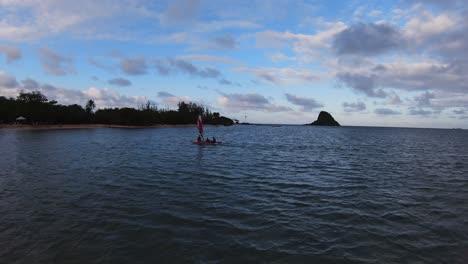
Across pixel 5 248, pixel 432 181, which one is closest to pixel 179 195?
pixel 5 248

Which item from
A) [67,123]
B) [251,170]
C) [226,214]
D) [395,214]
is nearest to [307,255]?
[226,214]

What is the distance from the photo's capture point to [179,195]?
17.8m

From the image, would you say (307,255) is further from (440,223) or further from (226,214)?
(440,223)

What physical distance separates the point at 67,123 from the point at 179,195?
529 feet

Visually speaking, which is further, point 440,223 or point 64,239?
point 440,223

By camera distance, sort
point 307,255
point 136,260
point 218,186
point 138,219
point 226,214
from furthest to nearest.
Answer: point 218,186
point 226,214
point 138,219
point 307,255
point 136,260

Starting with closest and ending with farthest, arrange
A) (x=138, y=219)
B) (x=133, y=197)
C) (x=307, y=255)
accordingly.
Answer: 1. (x=307, y=255)
2. (x=138, y=219)
3. (x=133, y=197)

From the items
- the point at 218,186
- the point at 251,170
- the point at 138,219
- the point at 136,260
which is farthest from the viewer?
the point at 251,170

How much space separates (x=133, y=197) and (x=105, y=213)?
3.18m

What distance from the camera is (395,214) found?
14961 millimetres

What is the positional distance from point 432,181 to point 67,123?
169107 millimetres

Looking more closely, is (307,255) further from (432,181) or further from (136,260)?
(432,181)

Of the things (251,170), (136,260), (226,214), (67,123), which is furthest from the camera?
(67,123)

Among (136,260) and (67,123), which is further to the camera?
(67,123)
